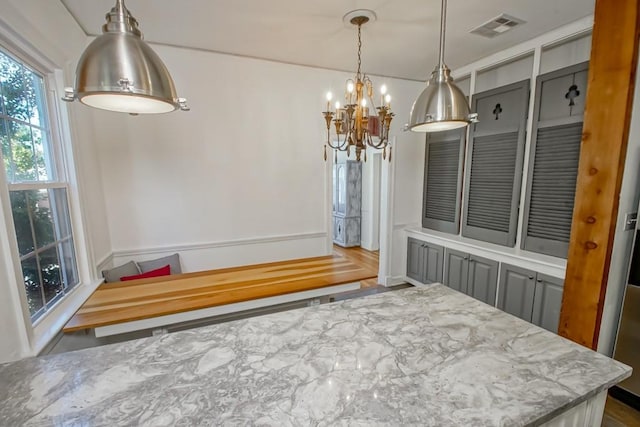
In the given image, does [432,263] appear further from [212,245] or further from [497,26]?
[212,245]

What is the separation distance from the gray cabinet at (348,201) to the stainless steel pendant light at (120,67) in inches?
200

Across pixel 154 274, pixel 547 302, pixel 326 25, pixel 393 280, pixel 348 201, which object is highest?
pixel 326 25

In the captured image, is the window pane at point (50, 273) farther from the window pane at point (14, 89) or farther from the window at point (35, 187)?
the window pane at point (14, 89)

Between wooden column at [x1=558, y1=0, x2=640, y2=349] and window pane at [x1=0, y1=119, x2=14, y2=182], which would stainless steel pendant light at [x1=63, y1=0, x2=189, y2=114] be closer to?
window pane at [x1=0, y1=119, x2=14, y2=182]

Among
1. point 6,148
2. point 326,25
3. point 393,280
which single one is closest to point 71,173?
point 6,148

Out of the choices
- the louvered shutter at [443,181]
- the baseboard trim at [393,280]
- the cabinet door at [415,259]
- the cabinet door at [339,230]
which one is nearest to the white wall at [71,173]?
the baseboard trim at [393,280]

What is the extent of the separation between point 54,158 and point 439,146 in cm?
371

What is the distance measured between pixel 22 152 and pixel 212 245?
1.62 metres

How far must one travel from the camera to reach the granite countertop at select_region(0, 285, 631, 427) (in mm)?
796

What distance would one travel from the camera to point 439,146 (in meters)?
3.58

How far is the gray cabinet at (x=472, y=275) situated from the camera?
112 inches

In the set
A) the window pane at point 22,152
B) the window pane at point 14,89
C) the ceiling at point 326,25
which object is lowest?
the window pane at point 22,152

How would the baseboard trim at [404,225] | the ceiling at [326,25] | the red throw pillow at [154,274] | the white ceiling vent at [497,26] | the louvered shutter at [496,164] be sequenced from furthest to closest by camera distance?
the baseboard trim at [404,225] → the louvered shutter at [496,164] → the red throw pillow at [154,274] → the white ceiling vent at [497,26] → the ceiling at [326,25]

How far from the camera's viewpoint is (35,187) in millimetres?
Answer: 1650
